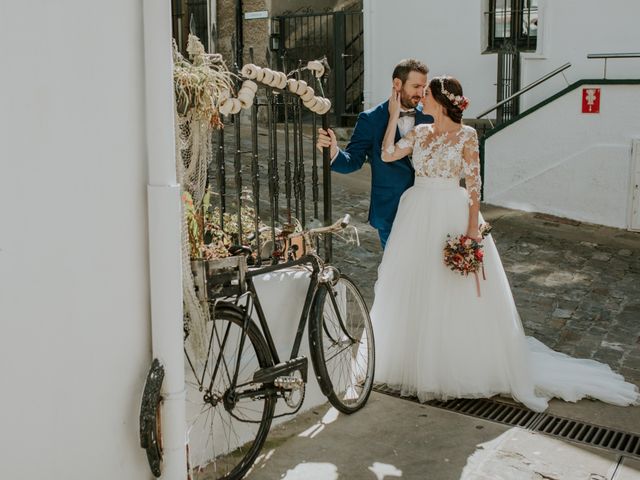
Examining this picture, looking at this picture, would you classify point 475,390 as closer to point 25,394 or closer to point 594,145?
point 25,394

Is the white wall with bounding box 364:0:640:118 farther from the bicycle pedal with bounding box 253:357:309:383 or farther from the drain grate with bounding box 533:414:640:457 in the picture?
the bicycle pedal with bounding box 253:357:309:383

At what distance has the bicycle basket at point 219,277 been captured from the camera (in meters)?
4.55

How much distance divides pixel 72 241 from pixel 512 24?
12777 millimetres

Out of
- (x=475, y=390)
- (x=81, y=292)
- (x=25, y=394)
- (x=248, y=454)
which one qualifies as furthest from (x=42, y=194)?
(x=475, y=390)

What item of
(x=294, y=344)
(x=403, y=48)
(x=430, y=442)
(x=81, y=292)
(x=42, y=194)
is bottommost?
(x=430, y=442)

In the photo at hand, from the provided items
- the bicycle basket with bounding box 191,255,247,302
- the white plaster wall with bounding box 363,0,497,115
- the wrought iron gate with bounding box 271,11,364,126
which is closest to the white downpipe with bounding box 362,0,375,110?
the white plaster wall with bounding box 363,0,497,115

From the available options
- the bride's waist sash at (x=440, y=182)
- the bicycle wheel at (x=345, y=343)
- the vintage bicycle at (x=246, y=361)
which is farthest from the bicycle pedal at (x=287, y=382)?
the bride's waist sash at (x=440, y=182)

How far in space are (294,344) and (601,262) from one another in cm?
586

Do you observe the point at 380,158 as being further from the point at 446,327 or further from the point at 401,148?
the point at 446,327

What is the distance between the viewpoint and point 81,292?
3627 mm

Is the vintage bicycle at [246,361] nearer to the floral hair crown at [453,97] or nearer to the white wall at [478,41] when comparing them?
the floral hair crown at [453,97]

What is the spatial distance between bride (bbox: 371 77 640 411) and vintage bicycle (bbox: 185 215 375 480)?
1.60 feet

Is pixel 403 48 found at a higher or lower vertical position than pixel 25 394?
higher

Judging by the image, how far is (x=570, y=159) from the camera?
12.7m
